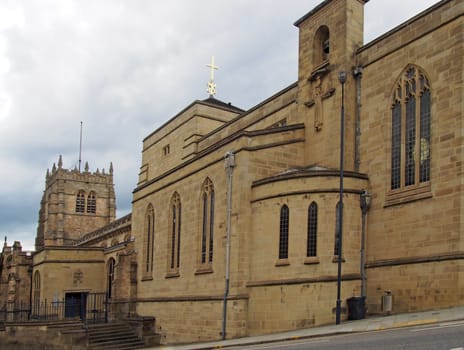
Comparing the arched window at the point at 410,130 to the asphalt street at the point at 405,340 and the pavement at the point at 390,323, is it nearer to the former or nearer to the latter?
the pavement at the point at 390,323

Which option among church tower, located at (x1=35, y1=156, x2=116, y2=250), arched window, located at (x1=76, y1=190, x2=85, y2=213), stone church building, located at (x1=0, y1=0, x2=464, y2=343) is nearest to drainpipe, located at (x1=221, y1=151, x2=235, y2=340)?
stone church building, located at (x1=0, y1=0, x2=464, y2=343)

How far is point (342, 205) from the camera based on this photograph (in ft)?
77.2

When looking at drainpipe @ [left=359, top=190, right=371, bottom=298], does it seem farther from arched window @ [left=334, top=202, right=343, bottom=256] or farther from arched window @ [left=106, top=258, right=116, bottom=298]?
arched window @ [left=106, top=258, right=116, bottom=298]

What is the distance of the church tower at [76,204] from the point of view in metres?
109

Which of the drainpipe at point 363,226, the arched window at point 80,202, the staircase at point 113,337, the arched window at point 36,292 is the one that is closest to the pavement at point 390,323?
the drainpipe at point 363,226

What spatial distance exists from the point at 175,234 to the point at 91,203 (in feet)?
263

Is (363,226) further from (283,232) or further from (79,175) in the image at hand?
(79,175)

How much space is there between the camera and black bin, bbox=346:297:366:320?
22609 mm

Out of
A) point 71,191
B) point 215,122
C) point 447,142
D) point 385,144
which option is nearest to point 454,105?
point 447,142

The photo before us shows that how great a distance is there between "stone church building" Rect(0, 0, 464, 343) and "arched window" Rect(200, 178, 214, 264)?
0.31ft

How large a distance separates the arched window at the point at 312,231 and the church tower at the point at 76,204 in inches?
3546

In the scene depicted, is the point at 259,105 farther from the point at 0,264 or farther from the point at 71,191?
the point at 71,191

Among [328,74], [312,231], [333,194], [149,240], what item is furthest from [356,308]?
[149,240]

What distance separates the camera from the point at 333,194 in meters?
23.8
